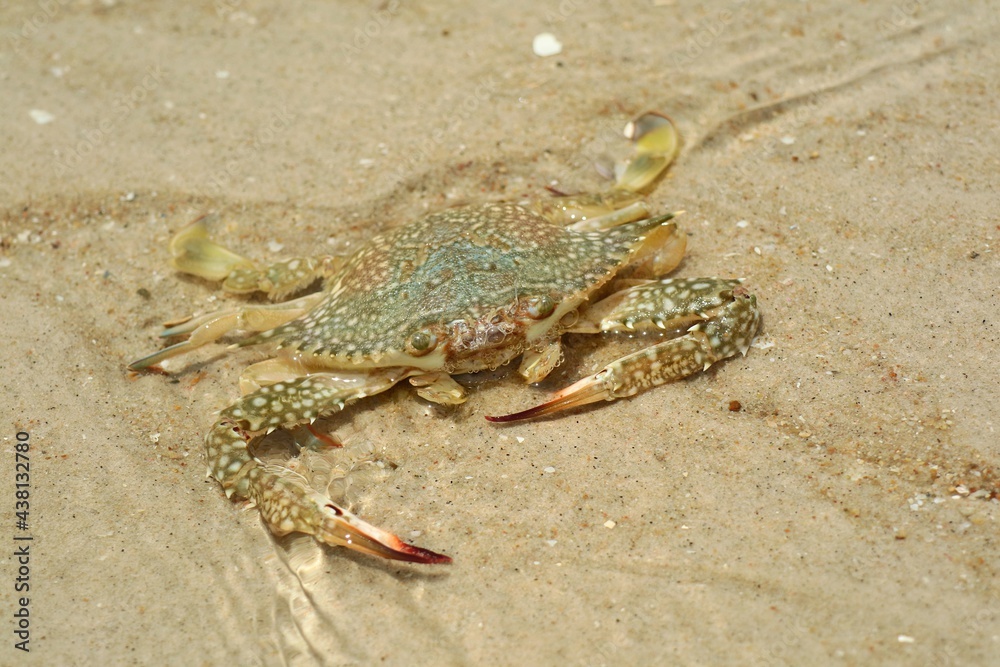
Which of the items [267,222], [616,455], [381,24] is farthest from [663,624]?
[381,24]

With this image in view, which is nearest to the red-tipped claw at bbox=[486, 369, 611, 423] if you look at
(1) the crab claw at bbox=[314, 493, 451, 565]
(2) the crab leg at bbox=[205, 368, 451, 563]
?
(2) the crab leg at bbox=[205, 368, 451, 563]

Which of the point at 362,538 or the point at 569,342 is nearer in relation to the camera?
the point at 362,538

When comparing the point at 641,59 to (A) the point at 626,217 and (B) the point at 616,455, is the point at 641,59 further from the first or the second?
(B) the point at 616,455

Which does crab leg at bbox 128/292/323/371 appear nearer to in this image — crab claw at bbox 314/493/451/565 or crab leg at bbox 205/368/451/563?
crab leg at bbox 205/368/451/563

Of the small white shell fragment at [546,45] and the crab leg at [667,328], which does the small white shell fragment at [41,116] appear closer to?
the small white shell fragment at [546,45]

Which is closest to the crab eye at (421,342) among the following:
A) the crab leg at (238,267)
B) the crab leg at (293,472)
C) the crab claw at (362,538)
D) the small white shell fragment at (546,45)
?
the crab leg at (293,472)

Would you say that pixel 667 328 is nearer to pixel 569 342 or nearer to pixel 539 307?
pixel 569 342

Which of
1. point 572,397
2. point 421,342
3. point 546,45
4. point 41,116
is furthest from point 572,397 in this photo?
point 41,116
